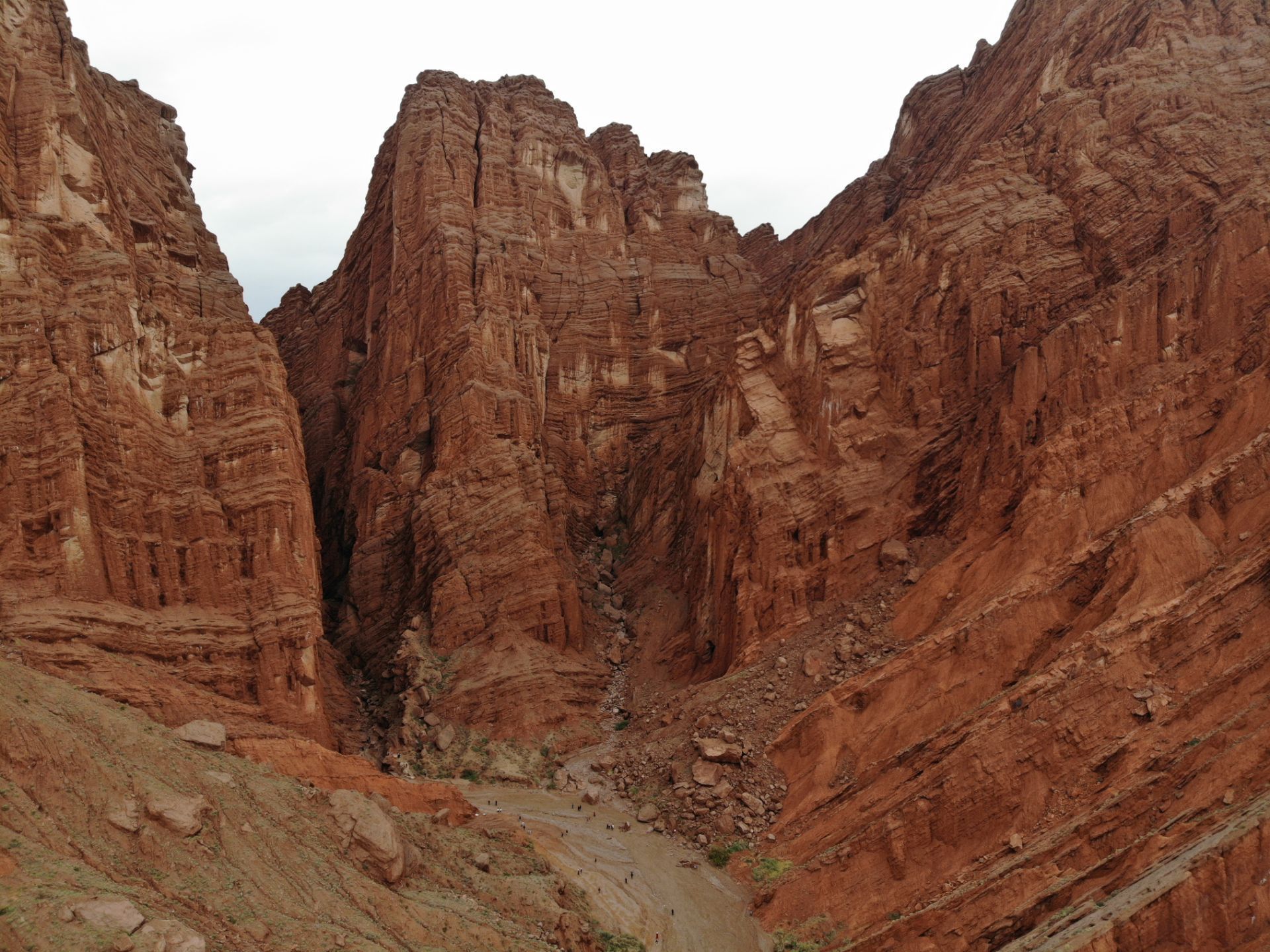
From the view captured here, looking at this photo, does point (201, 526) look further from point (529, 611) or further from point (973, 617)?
point (973, 617)

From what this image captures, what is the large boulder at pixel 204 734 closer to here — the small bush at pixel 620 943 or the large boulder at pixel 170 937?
the small bush at pixel 620 943

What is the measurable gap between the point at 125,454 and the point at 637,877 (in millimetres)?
25145

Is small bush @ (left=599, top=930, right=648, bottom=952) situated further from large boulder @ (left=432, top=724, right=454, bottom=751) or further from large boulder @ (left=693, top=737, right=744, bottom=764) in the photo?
large boulder @ (left=432, top=724, right=454, bottom=751)

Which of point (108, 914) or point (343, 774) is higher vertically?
point (343, 774)

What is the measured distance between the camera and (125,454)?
47.0 m

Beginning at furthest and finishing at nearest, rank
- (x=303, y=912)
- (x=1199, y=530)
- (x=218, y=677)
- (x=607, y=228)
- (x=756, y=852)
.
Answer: (x=607, y=228), (x=218, y=677), (x=756, y=852), (x=1199, y=530), (x=303, y=912)

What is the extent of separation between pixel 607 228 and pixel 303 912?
181ft

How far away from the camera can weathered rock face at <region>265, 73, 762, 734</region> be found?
56.8m

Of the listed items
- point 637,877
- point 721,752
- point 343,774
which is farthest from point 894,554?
point 343,774

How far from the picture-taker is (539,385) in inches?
2660

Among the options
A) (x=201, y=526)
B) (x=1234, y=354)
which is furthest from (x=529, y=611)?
(x=1234, y=354)

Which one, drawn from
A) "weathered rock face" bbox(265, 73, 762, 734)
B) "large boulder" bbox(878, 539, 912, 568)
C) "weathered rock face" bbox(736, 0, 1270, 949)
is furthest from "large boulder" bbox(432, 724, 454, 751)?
"large boulder" bbox(878, 539, 912, 568)

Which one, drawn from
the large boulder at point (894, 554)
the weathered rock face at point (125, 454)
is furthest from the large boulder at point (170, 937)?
the large boulder at point (894, 554)

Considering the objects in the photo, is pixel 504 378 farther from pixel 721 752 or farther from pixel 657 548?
pixel 721 752
